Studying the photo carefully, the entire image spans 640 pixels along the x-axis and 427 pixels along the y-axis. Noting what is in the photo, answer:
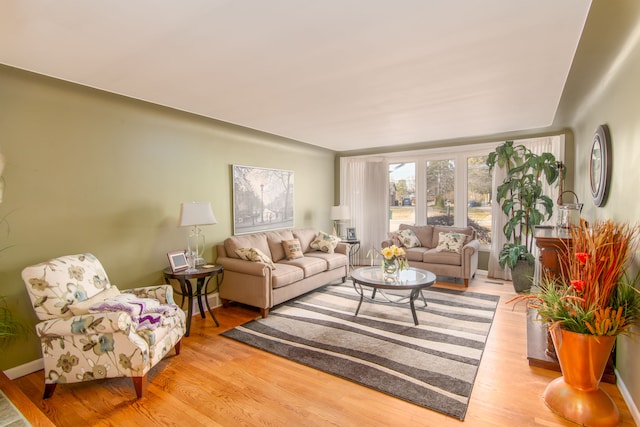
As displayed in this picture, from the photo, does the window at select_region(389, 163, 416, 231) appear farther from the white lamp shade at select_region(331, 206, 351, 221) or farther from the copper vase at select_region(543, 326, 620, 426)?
the copper vase at select_region(543, 326, 620, 426)

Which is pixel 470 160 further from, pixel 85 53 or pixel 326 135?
pixel 85 53

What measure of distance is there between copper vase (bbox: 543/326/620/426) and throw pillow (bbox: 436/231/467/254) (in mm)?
3028

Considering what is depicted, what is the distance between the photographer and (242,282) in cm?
387

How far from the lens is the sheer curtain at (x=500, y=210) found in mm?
4922

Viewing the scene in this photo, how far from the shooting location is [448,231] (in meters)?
5.54

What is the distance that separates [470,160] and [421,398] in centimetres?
453

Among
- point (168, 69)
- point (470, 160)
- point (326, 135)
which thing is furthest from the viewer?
point (470, 160)

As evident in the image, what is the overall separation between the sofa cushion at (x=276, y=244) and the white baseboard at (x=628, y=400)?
12.2ft

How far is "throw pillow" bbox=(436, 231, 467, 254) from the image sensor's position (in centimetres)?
510

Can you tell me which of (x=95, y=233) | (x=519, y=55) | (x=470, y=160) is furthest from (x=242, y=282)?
(x=470, y=160)

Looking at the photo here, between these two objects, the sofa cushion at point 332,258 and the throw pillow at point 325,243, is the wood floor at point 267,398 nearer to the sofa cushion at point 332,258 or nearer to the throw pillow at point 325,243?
the sofa cushion at point 332,258

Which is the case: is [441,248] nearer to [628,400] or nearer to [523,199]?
[523,199]

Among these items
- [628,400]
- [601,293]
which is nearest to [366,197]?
[601,293]

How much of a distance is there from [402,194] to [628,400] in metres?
4.62
